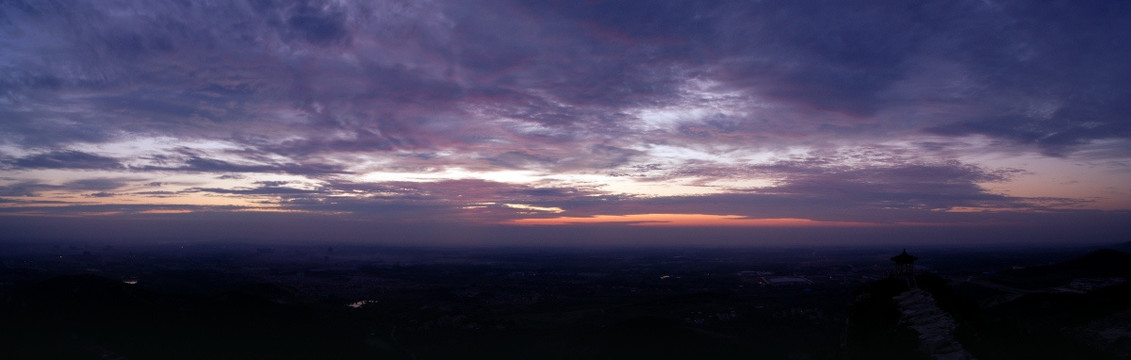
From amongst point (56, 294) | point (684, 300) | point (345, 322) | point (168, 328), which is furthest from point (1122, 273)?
point (56, 294)

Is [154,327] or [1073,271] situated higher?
[1073,271]

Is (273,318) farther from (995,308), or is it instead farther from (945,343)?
(995,308)

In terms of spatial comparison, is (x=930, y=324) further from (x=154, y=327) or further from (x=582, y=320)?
(x=154, y=327)

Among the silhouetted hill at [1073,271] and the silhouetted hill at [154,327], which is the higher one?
the silhouetted hill at [1073,271]

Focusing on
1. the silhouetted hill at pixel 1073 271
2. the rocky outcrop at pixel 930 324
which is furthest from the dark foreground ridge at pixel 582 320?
the silhouetted hill at pixel 1073 271

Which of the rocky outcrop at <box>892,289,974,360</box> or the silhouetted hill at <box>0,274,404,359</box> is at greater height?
the rocky outcrop at <box>892,289,974,360</box>

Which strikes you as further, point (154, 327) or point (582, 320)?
point (582, 320)

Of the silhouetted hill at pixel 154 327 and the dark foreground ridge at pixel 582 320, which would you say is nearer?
the dark foreground ridge at pixel 582 320

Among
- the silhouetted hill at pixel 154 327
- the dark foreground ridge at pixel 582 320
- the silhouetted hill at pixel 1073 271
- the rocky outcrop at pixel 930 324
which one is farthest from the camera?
the silhouetted hill at pixel 1073 271

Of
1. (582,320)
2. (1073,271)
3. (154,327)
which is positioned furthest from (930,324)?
(1073,271)

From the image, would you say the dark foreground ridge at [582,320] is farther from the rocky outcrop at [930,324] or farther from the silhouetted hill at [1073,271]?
the silhouetted hill at [1073,271]

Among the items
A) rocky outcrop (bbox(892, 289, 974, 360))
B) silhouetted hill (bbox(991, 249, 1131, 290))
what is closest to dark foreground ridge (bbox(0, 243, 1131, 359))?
rocky outcrop (bbox(892, 289, 974, 360))

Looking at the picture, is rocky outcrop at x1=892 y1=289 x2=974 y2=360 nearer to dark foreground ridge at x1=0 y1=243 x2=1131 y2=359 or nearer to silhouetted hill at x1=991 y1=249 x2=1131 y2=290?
dark foreground ridge at x1=0 y1=243 x2=1131 y2=359
